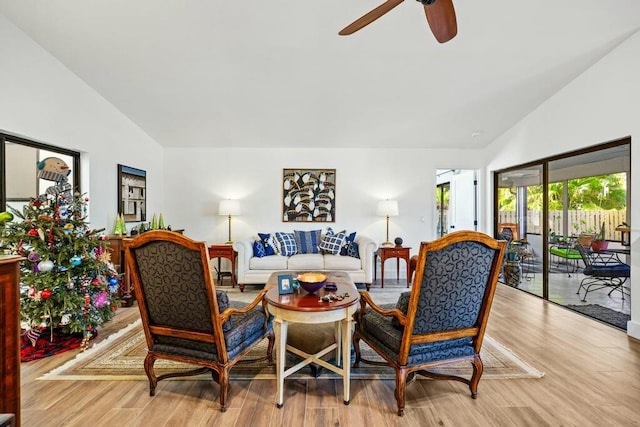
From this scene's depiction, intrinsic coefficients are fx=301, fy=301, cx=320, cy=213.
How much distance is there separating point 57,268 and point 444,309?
323cm

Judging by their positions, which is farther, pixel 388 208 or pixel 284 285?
pixel 388 208

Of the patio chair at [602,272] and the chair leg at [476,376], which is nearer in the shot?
the chair leg at [476,376]

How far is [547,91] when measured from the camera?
396 cm

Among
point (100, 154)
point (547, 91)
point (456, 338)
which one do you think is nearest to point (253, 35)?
point (100, 154)

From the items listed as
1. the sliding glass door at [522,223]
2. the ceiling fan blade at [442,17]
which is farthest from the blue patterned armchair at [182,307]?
the sliding glass door at [522,223]

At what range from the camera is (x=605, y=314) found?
11.4ft

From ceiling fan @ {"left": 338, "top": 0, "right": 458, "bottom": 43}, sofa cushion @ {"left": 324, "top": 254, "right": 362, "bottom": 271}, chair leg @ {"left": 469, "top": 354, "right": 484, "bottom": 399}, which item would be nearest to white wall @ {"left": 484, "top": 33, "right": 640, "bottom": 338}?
chair leg @ {"left": 469, "top": 354, "right": 484, "bottom": 399}

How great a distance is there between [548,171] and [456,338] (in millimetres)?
3613

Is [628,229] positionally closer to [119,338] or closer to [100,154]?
[119,338]

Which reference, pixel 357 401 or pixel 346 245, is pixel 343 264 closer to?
pixel 346 245

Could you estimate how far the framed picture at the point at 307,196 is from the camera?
18.7 feet

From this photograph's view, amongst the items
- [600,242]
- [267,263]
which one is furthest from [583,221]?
[267,263]

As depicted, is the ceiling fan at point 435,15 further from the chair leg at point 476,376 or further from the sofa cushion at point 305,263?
the sofa cushion at point 305,263

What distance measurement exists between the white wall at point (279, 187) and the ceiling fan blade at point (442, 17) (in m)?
3.59
